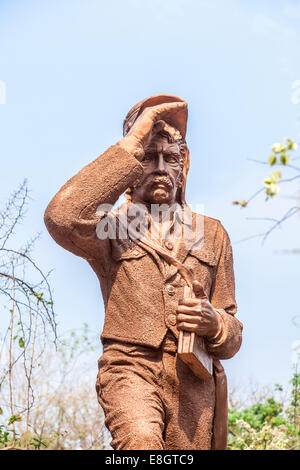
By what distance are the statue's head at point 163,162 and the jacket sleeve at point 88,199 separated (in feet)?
1.18

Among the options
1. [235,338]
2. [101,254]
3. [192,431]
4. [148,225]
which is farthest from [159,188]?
[192,431]

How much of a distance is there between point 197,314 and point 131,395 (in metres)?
0.68

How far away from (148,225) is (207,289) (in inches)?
25.1

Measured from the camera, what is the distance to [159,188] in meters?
6.28

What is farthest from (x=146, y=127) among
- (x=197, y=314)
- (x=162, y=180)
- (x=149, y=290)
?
(x=197, y=314)

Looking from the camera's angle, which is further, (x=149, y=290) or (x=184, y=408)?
(x=149, y=290)

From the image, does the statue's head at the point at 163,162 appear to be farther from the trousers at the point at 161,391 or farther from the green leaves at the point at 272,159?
the green leaves at the point at 272,159

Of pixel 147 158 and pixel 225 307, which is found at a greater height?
pixel 147 158

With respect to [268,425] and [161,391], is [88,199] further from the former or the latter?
[268,425]

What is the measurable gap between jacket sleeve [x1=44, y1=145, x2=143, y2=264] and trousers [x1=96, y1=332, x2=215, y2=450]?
0.71m

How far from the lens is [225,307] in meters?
6.19

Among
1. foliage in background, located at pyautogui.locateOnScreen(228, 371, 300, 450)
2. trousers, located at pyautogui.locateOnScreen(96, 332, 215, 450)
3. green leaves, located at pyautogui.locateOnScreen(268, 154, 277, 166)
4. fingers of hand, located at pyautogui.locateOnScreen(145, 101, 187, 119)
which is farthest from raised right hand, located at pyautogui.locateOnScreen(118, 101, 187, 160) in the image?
foliage in background, located at pyautogui.locateOnScreen(228, 371, 300, 450)

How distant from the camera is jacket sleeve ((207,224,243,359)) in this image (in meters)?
5.85

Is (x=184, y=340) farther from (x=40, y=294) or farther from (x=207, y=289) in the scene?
Result: (x=40, y=294)
